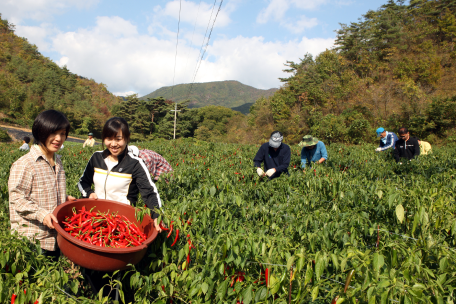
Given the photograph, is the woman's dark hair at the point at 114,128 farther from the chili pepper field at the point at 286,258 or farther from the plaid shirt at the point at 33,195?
the chili pepper field at the point at 286,258

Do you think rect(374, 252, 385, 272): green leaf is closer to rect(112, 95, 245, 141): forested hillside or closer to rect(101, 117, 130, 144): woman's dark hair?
rect(101, 117, 130, 144): woman's dark hair

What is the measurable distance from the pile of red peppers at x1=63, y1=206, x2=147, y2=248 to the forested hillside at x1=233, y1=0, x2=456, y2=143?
24.7 metres

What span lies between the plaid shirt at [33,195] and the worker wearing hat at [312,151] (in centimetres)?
456

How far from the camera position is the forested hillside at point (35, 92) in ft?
209

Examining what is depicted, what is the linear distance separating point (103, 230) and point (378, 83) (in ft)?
119

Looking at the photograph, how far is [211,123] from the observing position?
8381 centimetres

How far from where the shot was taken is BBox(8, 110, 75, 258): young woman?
76.7 inches

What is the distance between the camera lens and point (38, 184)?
6.78ft

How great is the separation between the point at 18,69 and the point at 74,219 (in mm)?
98312

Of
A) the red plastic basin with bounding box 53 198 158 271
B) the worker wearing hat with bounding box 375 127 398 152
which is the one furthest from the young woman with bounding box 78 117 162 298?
the worker wearing hat with bounding box 375 127 398 152

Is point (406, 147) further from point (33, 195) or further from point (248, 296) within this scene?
point (33, 195)

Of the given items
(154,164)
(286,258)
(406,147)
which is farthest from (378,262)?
(406,147)

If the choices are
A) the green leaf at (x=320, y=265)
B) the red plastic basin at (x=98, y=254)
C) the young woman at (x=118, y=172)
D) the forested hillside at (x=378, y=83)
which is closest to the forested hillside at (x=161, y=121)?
the forested hillside at (x=378, y=83)

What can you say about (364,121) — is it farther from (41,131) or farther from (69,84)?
(69,84)
